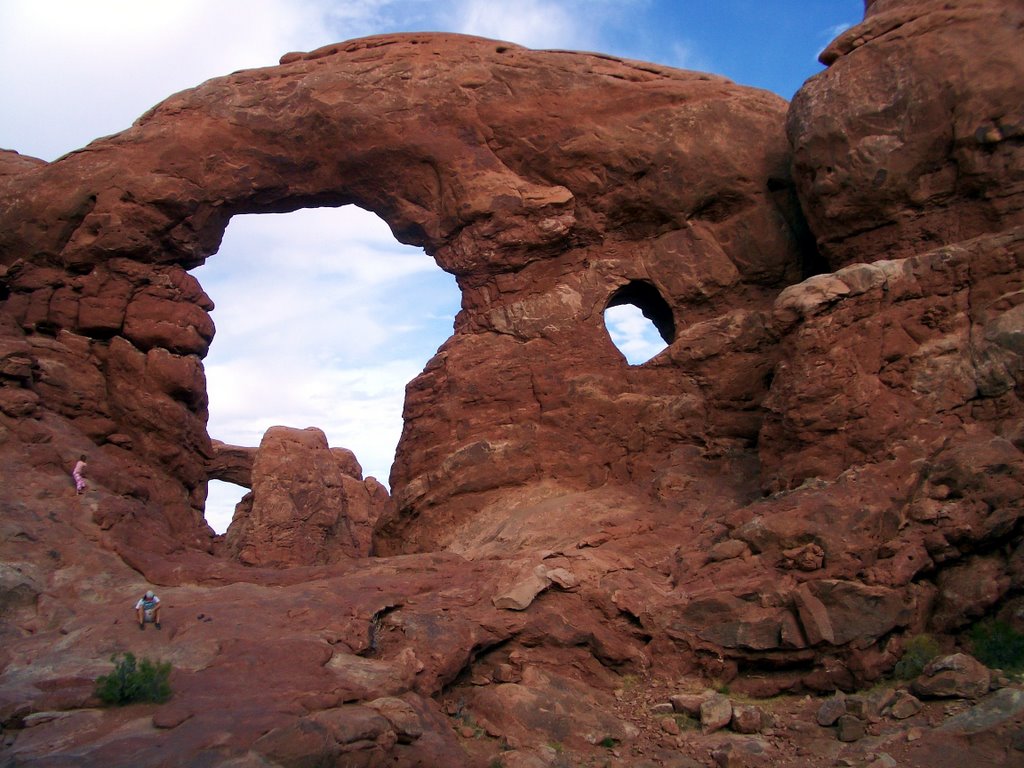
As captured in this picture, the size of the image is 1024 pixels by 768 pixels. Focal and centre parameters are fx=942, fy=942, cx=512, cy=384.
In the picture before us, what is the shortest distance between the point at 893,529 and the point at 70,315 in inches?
436

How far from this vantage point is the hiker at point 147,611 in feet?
28.4

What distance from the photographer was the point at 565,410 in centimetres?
1285

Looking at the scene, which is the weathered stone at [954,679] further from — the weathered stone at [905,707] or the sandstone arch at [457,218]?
the sandstone arch at [457,218]

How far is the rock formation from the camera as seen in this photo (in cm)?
836

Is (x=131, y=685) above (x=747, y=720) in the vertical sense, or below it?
above

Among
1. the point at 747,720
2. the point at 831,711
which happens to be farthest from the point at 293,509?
the point at 831,711

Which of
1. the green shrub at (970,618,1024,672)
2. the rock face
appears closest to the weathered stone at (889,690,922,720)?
the green shrub at (970,618,1024,672)

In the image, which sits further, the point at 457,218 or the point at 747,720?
the point at 457,218

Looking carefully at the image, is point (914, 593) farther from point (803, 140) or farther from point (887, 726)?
point (803, 140)

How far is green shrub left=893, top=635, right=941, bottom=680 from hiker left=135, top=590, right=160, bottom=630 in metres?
6.86

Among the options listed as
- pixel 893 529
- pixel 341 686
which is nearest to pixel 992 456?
pixel 893 529

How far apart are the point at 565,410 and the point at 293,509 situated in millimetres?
10833

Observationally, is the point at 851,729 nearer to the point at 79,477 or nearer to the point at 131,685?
the point at 131,685

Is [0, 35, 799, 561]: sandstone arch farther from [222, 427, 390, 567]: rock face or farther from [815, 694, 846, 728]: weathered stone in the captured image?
[222, 427, 390, 567]: rock face
